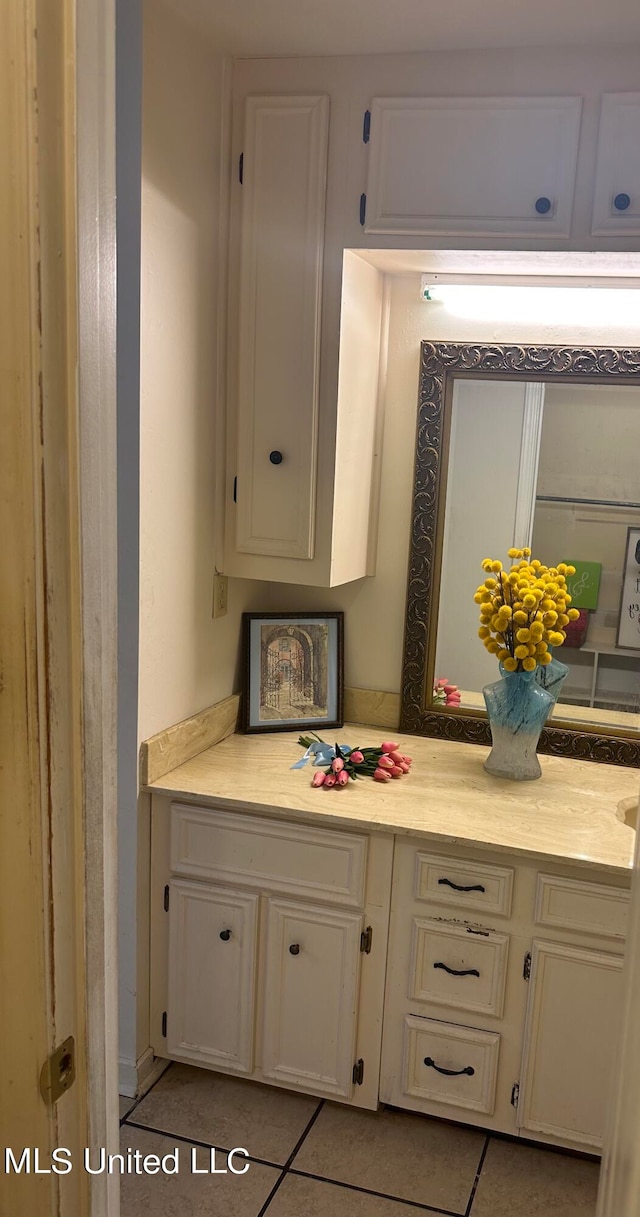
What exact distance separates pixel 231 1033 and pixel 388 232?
1868mm

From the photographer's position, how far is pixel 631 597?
2383 mm

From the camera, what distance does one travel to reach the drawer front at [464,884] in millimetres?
2020

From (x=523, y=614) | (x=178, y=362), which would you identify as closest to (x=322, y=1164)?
(x=523, y=614)

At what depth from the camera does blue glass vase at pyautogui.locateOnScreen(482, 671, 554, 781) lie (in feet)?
7.47

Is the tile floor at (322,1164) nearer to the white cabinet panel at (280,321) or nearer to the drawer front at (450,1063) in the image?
the drawer front at (450,1063)

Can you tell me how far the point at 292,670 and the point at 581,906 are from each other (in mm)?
1006

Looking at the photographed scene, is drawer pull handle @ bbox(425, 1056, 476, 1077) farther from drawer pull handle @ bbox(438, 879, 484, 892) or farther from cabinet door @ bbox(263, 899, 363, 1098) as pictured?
drawer pull handle @ bbox(438, 879, 484, 892)

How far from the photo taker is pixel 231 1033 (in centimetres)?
224

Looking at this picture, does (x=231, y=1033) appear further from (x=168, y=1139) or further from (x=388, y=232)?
(x=388, y=232)

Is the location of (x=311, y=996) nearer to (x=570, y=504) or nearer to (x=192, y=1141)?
(x=192, y=1141)

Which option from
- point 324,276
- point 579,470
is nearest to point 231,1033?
point 579,470

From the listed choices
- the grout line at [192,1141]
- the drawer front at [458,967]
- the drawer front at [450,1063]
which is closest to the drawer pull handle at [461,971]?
the drawer front at [458,967]

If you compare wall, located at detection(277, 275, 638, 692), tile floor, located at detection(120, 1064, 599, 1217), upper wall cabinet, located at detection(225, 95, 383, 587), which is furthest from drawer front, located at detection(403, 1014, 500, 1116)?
upper wall cabinet, located at detection(225, 95, 383, 587)

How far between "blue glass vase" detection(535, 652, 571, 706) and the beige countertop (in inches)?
8.5
